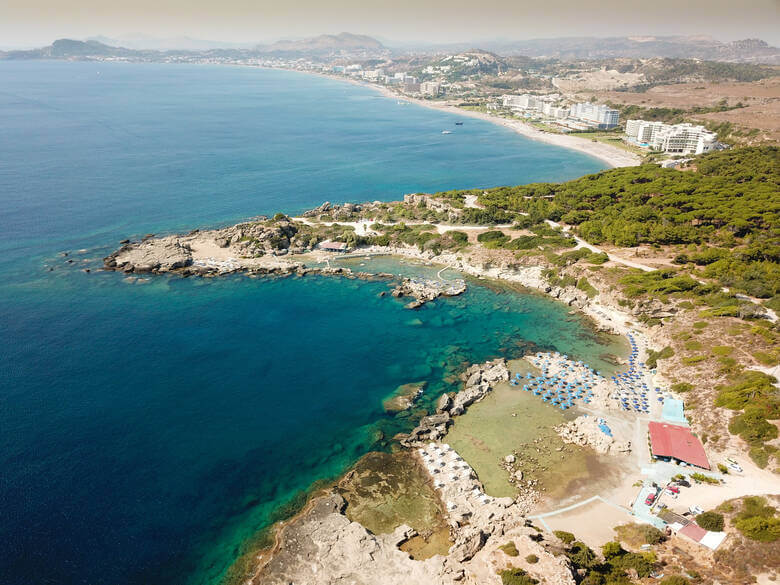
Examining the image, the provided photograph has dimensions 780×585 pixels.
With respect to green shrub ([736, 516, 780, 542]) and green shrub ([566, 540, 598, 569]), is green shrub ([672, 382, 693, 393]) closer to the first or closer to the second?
green shrub ([736, 516, 780, 542])

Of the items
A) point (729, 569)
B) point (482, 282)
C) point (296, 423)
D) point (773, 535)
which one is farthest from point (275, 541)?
point (482, 282)

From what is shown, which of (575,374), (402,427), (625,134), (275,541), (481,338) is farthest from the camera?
(625,134)

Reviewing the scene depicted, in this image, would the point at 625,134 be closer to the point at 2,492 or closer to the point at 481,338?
the point at 481,338

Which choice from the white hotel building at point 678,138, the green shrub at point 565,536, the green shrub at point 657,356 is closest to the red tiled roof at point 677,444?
the green shrub at point 657,356

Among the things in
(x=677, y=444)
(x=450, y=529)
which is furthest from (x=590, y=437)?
(x=450, y=529)

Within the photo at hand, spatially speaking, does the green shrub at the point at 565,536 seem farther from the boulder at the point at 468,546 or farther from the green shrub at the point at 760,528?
the green shrub at the point at 760,528
